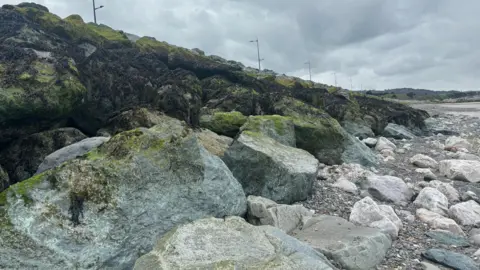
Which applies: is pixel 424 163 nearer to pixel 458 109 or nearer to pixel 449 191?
pixel 449 191

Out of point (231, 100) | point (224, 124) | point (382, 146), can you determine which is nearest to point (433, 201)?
point (224, 124)

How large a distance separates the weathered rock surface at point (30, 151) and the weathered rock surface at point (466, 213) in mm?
9333

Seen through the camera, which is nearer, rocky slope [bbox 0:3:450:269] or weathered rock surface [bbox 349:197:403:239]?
rocky slope [bbox 0:3:450:269]

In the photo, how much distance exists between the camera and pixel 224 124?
13.6m

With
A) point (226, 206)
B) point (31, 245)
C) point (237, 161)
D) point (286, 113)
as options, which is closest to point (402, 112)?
point (286, 113)

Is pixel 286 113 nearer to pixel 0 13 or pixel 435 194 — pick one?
pixel 435 194

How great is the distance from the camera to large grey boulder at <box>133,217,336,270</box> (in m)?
4.12

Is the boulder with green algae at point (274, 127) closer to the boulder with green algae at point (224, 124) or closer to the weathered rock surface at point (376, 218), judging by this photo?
the boulder with green algae at point (224, 124)

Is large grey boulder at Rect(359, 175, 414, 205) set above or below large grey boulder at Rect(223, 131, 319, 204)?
below

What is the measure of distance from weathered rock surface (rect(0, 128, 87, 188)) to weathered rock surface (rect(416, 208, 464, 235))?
8.69 m

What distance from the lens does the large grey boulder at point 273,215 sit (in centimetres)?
654

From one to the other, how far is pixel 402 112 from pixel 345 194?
89.1 ft

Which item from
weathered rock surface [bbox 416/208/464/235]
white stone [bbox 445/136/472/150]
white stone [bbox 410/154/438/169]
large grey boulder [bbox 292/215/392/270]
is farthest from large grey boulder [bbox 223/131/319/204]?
white stone [bbox 445/136/472/150]

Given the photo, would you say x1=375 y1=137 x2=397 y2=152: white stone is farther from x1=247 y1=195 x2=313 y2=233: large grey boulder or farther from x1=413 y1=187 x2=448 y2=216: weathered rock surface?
x1=247 y1=195 x2=313 y2=233: large grey boulder
